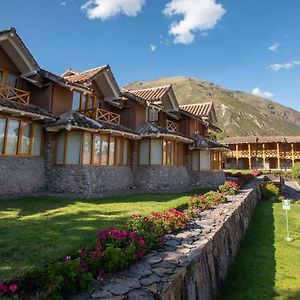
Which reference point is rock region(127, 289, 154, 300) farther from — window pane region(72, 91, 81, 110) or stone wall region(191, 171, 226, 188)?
stone wall region(191, 171, 226, 188)

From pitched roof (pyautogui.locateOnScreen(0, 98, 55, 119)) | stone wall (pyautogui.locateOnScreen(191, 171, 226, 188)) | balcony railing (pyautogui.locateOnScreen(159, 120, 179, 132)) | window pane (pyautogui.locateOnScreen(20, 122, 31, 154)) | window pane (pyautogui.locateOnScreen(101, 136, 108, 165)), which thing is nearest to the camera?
pitched roof (pyautogui.locateOnScreen(0, 98, 55, 119))

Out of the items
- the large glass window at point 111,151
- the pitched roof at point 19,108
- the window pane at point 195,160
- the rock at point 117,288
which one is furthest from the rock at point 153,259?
the window pane at point 195,160

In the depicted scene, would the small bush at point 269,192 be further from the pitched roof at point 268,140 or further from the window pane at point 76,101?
the pitched roof at point 268,140

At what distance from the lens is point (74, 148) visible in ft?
52.4

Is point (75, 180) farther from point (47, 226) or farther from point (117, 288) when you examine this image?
point (117, 288)

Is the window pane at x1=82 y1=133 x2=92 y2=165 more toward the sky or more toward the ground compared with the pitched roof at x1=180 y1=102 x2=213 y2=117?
more toward the ground

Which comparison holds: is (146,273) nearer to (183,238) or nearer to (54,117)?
(183,238)

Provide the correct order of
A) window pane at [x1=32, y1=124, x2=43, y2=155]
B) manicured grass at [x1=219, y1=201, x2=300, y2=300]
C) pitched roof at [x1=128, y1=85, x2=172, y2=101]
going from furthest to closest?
pitched roof at [x1=128, y1=85, x2=172, y2=101]
window pane at [x1=32, y1=124, x2=43, y2=155]
manicured grass at [x1=219, y1=201, x2=300, y2=300]

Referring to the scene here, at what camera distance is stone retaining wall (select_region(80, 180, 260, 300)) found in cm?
438

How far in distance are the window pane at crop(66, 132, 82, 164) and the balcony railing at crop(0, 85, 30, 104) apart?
329 centimetres

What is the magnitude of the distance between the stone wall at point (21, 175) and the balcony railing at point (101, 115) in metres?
4.33

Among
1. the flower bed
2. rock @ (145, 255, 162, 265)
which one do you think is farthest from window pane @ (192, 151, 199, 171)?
rock @ (145, 255, 162, 265)

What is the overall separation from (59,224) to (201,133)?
75.2 ft

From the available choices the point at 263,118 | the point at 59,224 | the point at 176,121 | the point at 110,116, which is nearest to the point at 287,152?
the point at 176,121
